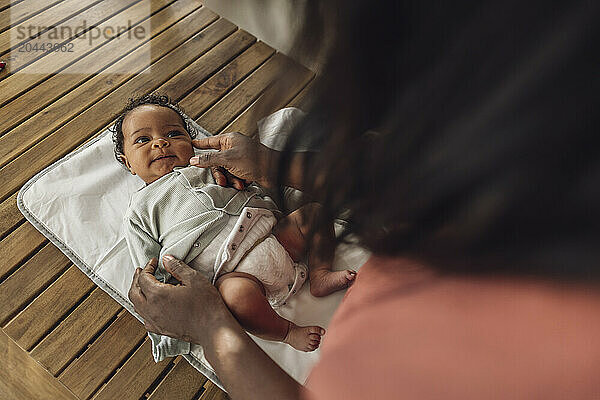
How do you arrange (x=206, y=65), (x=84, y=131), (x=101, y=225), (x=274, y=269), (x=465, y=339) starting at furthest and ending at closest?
1. (x=206, y=65)
2. (x=84, y=131)
3. (x=101, y=225)
4. (x=274, y=269)
5. (x=465, y=339)

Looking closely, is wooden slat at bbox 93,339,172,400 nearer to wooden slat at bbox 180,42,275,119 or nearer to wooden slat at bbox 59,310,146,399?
wooden slat at bbox 59,310,146,399

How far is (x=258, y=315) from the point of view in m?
1.15

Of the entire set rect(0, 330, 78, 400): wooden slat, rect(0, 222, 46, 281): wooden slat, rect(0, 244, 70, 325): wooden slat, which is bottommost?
rect(0, 330, 78, 400): wooden slat

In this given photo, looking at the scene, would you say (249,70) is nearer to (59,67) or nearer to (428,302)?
(59,67)

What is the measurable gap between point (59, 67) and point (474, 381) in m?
1.77

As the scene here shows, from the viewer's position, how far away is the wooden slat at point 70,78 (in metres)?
1.68

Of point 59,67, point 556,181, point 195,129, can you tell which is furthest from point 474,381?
point 59,67

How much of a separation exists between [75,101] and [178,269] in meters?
0.86

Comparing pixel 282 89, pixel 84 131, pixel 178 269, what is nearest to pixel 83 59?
pixel 84 131

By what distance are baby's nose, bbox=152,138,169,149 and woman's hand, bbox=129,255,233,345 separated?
33 centimetres

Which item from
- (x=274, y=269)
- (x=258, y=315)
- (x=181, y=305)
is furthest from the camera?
(x=274, y=269)

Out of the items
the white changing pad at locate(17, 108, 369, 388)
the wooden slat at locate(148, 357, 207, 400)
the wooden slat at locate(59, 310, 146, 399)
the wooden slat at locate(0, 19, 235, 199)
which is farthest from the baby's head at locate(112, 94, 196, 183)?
the wooden slat at locate(148, 357, 207, 400)

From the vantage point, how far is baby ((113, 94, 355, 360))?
1.21 meters
